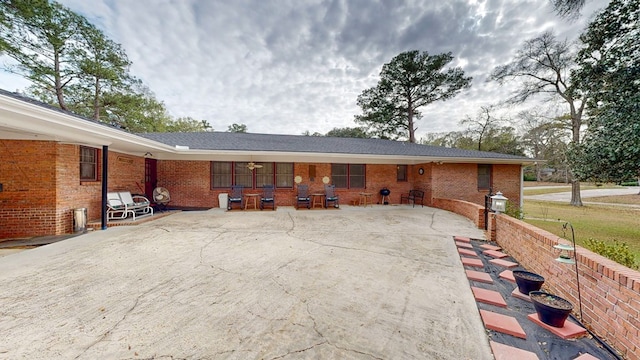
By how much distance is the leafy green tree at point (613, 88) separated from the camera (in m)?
4.79

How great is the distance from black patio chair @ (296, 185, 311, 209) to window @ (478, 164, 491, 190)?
7.55 metres

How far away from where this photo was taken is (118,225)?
5.96 metres

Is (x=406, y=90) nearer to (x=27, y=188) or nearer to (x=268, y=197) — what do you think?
(x=268, y=197)

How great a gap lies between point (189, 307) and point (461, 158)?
32.7ft

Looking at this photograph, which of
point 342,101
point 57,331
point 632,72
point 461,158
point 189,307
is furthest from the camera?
point 342,101

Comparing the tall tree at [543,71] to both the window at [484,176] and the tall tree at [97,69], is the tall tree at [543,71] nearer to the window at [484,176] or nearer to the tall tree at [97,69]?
the window at [484,176]

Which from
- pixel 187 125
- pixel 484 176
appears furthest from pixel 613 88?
pixel 187 125

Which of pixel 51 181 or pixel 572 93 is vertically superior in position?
pixel 572 93

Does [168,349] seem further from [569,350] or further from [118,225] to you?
[118,225]

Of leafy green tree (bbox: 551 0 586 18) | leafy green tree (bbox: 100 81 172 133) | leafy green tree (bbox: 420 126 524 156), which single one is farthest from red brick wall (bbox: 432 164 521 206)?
leafy green tree (bbox: 100 81 172 133)

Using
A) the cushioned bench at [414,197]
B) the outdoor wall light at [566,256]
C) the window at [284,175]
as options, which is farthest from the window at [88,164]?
the cushioned bench at [414,197]

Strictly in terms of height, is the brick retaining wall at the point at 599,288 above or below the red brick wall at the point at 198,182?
below

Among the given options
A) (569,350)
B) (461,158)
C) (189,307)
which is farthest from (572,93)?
(189,307)

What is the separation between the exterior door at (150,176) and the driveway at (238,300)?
13.9 ft
